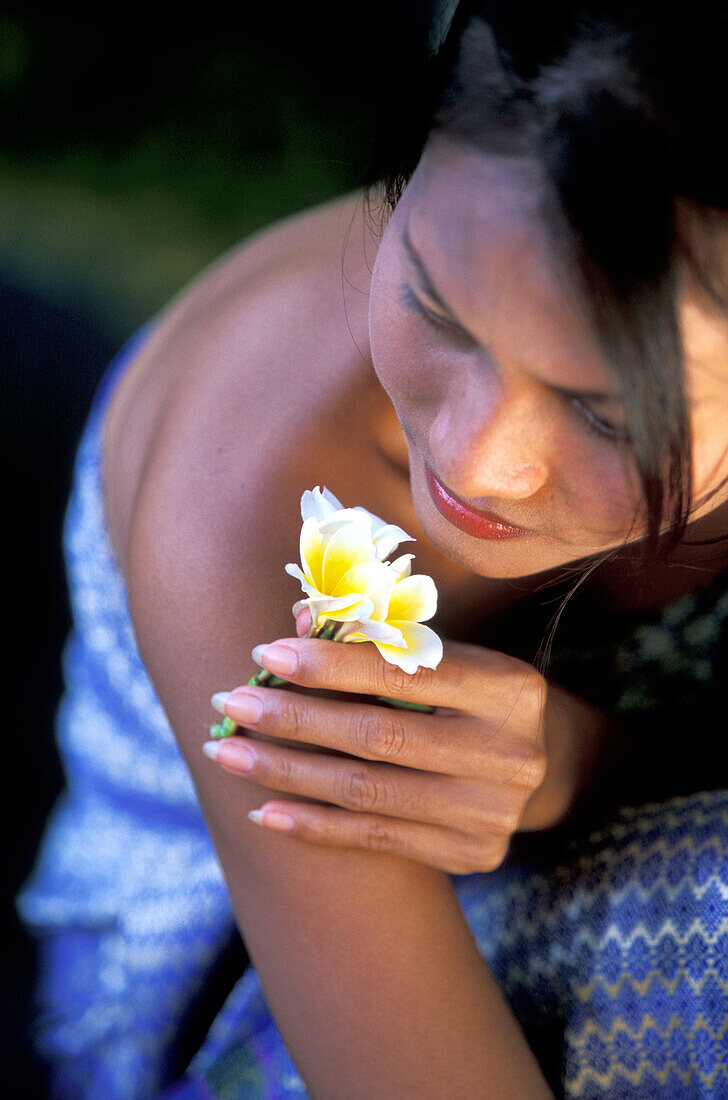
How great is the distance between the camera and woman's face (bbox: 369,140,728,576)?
0.48 metres

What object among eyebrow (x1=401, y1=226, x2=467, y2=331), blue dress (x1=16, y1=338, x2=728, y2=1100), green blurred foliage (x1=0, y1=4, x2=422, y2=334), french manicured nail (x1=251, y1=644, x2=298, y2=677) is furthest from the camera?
green blurred foliage (x1=0, y1=4, x2=422, y2=334)

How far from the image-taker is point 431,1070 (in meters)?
0.72

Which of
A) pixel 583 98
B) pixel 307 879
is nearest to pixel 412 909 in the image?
pixel 307 879

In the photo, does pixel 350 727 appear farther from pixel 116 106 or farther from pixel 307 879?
pixel 116 106

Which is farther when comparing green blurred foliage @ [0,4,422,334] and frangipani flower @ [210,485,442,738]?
green blurred foliage @ [0,4,422,334]

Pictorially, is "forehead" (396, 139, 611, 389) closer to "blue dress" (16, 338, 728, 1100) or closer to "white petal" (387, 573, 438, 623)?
"white petal" (387, 573, 438, 623)

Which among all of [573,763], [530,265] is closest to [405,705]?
[573,763]

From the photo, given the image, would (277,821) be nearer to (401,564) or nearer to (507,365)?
(401,564)

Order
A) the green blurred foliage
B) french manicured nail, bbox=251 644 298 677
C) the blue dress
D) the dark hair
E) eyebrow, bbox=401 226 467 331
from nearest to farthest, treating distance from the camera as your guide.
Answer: the dark hair, eyebrow, bbox=401 226 467 331, french manicured nail, bbox=251 644 298 677, the blue dress, the green blurred foliage

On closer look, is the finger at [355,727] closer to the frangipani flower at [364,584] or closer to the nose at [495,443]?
the frangipani flower at [364,584]

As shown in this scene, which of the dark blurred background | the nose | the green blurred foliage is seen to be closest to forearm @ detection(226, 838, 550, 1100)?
the nose

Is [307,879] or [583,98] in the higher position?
[583,98]

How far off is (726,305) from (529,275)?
0.10m

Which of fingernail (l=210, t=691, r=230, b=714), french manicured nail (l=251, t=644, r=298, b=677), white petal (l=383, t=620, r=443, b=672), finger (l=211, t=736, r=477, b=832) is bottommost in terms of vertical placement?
finger (l=211, t=736, r=477, b=832)
